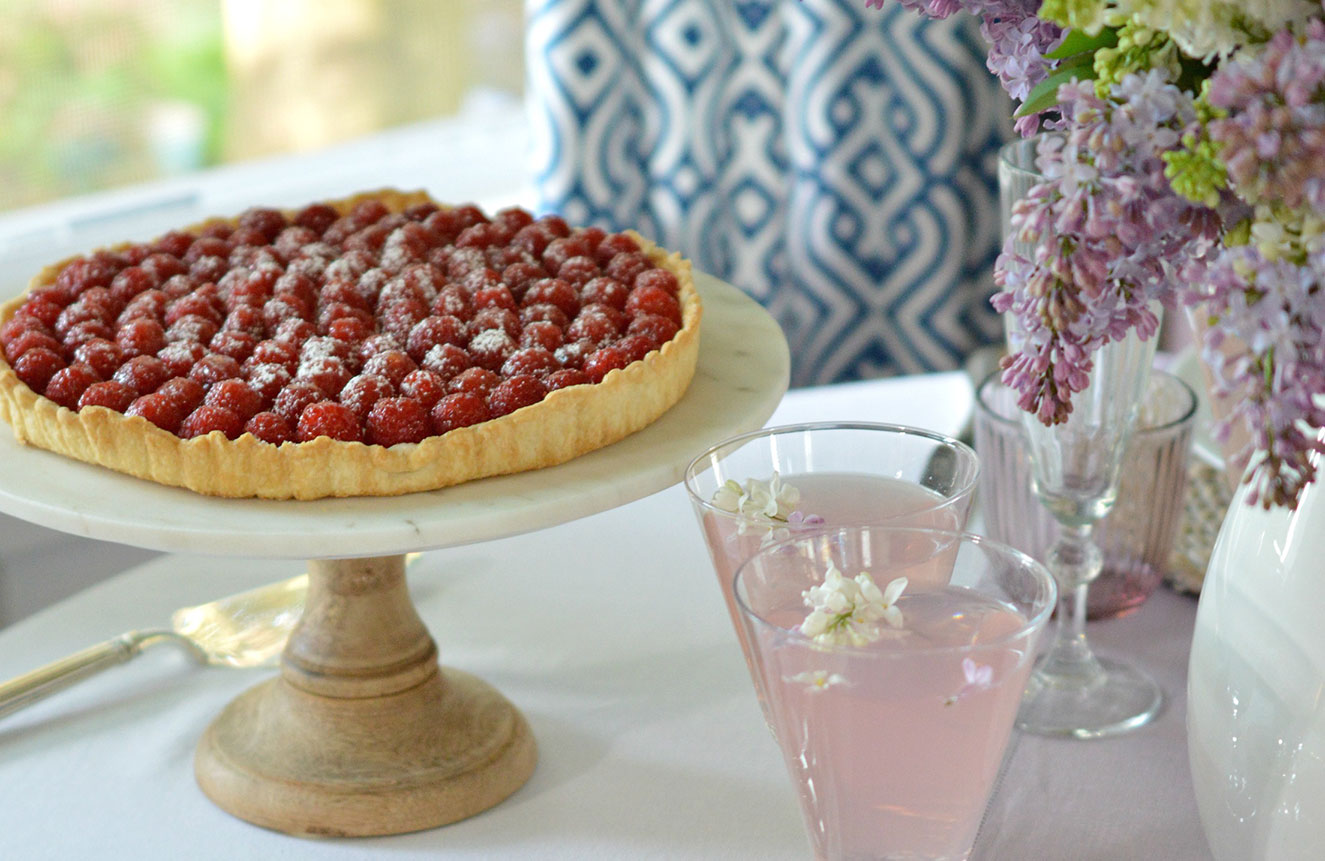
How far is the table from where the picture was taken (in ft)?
2.79

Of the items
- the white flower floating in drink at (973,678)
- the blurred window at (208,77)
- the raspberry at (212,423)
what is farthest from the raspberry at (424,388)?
the blurred window at (208,77)

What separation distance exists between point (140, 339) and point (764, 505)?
19.5 inches

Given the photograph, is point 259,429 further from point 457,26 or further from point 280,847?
point 457,26

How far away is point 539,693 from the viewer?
1.04 metres

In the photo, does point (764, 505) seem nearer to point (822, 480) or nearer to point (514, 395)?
point (822, 480)

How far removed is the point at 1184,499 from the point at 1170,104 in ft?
1.90

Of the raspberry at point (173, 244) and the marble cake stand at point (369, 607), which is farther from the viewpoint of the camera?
the raspberry at point (173, 244)

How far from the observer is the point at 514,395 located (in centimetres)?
90

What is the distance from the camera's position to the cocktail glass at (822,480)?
2.43ft

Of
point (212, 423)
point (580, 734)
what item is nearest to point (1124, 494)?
point (580, 734)

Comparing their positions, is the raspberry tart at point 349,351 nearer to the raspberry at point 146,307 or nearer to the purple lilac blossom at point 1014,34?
the raspberry at point 146,307

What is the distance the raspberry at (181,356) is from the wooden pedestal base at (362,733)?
163mm

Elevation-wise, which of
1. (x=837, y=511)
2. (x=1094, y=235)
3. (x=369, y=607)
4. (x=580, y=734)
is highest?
(x=1094, y=235)

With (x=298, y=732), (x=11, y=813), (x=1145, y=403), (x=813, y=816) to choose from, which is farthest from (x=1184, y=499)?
(x=11, y=813)
